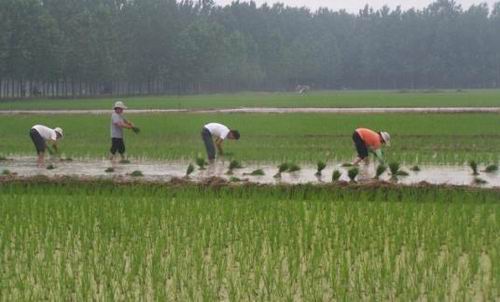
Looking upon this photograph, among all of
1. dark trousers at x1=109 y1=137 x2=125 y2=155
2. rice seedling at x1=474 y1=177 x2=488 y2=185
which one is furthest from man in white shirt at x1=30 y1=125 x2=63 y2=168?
rice seedling at x1=474 y1=177 x2=488 y2=185

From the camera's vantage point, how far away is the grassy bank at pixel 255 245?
5.19m

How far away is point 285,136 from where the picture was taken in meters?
19.2

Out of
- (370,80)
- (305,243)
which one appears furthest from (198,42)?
(305,243)

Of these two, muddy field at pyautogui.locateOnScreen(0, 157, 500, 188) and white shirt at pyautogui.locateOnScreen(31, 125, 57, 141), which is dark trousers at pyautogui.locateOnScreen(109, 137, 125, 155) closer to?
muddy field at pyautogui.locateOnScreen(0, 157, 500, 188)

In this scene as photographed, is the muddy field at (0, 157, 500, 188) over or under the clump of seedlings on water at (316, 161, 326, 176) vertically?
under

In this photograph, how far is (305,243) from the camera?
650cm

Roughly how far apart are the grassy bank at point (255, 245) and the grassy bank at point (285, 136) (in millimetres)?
4926

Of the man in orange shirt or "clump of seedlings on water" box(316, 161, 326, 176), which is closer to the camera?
"clump of seedlings on water" box(316, 161, 326, 176)

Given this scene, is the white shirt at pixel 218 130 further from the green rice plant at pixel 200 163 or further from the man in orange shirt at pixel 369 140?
the man in orange shirt at pixel 369 140

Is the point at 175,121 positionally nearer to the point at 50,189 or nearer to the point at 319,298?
the point at 50,189

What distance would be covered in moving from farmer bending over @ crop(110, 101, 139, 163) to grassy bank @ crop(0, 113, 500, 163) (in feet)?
2.96

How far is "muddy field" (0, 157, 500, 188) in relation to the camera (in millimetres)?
10422

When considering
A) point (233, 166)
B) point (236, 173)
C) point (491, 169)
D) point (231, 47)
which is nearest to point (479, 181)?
point (491, 169)

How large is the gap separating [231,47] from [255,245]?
6824cm
